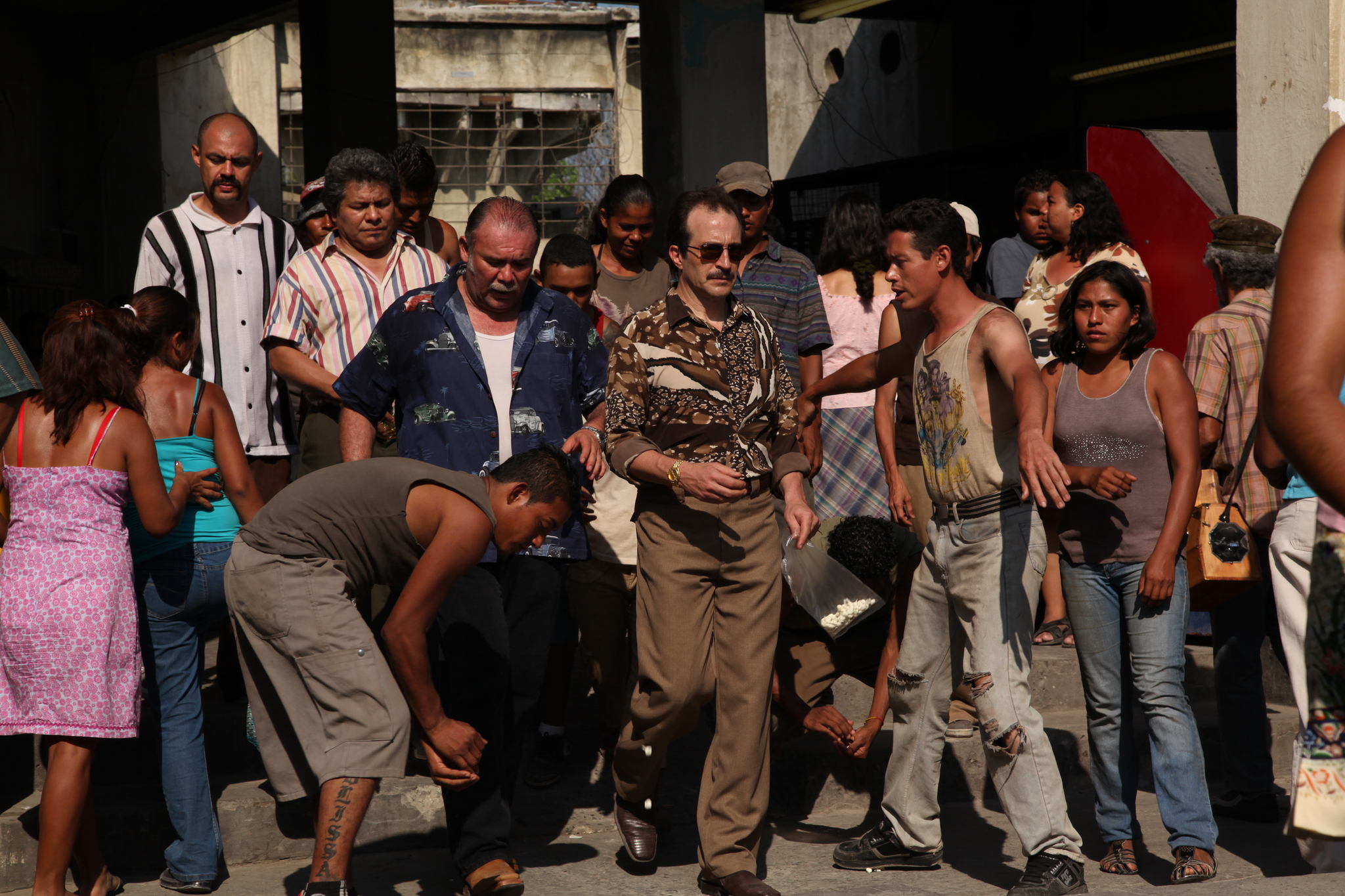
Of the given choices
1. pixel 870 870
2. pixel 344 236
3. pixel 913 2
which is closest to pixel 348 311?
pixel 344 236

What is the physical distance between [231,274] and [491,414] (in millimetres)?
1425

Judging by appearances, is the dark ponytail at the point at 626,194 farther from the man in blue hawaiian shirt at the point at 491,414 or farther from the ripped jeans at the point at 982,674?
the ripped jeans at the point at 982,674

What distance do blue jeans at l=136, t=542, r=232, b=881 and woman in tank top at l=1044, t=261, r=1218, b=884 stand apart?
269 centimetres

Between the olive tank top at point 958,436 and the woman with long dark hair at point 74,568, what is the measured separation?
2.29 metres

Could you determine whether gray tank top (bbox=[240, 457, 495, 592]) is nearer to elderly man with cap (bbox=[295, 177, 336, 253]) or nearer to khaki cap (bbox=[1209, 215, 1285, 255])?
elderly man with cap (bbox=[295, 177, 336, 253])

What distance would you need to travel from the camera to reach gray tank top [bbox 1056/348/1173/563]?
3877 millimetres

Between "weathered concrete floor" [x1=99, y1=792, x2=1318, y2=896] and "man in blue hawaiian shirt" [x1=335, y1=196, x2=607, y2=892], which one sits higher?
"man in blue hawaiian shirt" [x1=335, y1=196, x2=607, y2=892]

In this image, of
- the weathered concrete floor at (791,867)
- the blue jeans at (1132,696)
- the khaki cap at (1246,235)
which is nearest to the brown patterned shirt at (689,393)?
the blue jeans at (1132,696)

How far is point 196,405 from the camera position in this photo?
400cm

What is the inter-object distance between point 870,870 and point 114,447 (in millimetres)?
2640

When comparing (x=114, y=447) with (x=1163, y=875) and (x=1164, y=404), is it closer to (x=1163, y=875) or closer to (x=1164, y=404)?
(x=1164, y=404)

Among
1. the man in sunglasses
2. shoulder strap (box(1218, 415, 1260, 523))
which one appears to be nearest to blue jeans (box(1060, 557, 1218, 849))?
shoulder strap (box(1218, 415, 1260, 523))

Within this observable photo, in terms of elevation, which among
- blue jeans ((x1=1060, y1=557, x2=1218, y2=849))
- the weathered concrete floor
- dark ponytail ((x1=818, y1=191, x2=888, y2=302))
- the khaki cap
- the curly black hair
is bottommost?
the weathered concrete floor

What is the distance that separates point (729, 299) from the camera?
13.2 feet
